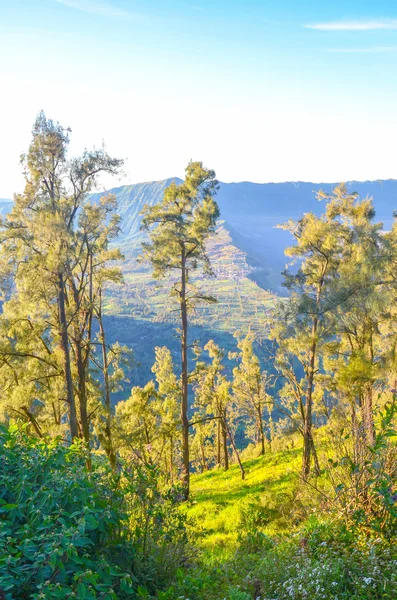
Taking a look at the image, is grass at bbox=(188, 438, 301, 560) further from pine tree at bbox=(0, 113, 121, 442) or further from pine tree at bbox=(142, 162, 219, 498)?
pine tree at bbox=(0, 113, 121, 442)

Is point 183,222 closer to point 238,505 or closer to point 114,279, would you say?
point 114,279

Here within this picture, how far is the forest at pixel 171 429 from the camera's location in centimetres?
427

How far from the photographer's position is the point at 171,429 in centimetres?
2202

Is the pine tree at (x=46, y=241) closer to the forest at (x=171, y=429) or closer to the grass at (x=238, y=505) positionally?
the forest at (x=171, y=429)

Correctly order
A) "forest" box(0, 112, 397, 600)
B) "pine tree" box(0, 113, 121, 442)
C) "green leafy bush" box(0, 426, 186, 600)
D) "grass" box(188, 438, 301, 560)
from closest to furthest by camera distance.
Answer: "green leafy bush" box(0, 426, 186, 600) → "forest" box(0, 112, 397, 600) → "grass" box(188, 438, 301, 560) → "pine tree" box(0, 113, 121, 442)

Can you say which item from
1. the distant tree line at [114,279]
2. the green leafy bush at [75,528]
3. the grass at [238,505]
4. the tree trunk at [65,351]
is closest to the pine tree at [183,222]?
the distant tree line at [114,279]

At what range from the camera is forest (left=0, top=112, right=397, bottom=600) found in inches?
168

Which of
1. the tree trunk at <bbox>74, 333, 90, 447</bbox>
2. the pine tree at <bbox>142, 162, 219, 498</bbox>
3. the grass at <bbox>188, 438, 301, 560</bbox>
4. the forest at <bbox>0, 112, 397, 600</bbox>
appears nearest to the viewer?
the forest at <bbox>0, 112, 397, 600</bbox>

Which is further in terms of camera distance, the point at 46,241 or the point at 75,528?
the point at 46,241

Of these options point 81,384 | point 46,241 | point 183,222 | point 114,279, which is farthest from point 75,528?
point 114,279

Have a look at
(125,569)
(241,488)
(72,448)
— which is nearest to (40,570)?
(125,569)

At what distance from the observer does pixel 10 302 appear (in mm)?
16812

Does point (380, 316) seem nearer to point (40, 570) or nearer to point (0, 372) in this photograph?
point (0, 372)

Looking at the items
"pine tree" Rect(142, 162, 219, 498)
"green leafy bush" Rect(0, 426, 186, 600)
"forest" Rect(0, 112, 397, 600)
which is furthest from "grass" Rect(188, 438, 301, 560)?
"green leafy bush" Rect(0, 426, 186, 600)
